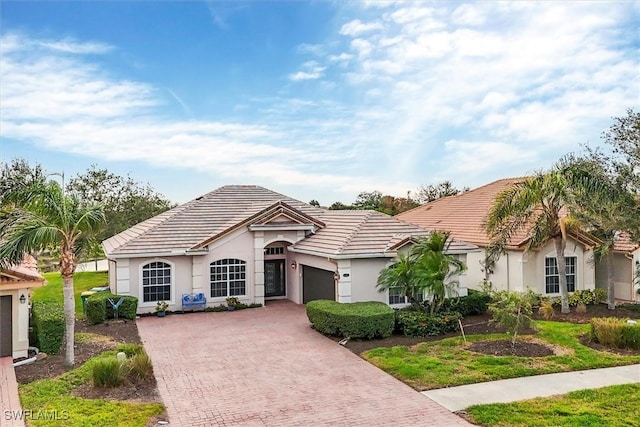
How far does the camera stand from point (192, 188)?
110 feet

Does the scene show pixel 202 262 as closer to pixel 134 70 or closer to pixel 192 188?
pixel 134 70

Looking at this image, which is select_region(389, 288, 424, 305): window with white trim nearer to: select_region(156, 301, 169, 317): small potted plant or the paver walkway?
select_region(156, 301, 169, 317): small potted plant

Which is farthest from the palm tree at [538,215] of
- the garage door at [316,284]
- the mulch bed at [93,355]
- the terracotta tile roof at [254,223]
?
the mulch bed at [93,355]

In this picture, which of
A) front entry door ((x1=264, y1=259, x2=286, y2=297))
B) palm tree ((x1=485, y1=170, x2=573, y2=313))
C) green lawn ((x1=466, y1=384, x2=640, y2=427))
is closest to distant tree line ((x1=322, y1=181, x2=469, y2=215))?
front entry door ((x1=264, y1=259, x2=286, y2=297))

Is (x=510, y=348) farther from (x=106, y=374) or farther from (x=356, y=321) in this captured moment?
(x=106, y=374)

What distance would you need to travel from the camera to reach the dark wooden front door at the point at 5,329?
1315 centimetres

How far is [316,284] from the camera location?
69.4 ft

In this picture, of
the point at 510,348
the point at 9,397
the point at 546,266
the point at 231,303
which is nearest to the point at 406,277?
the point at 510,348

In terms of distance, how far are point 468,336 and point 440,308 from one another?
207cm

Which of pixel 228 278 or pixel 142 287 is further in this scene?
pixel 228 278

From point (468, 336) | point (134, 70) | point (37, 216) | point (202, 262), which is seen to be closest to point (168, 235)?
point (202, 262)

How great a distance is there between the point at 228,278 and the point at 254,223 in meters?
2.66

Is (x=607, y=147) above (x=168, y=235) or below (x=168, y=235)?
above

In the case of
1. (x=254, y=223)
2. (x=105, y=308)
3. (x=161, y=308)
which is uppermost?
(x=254, y=223)
